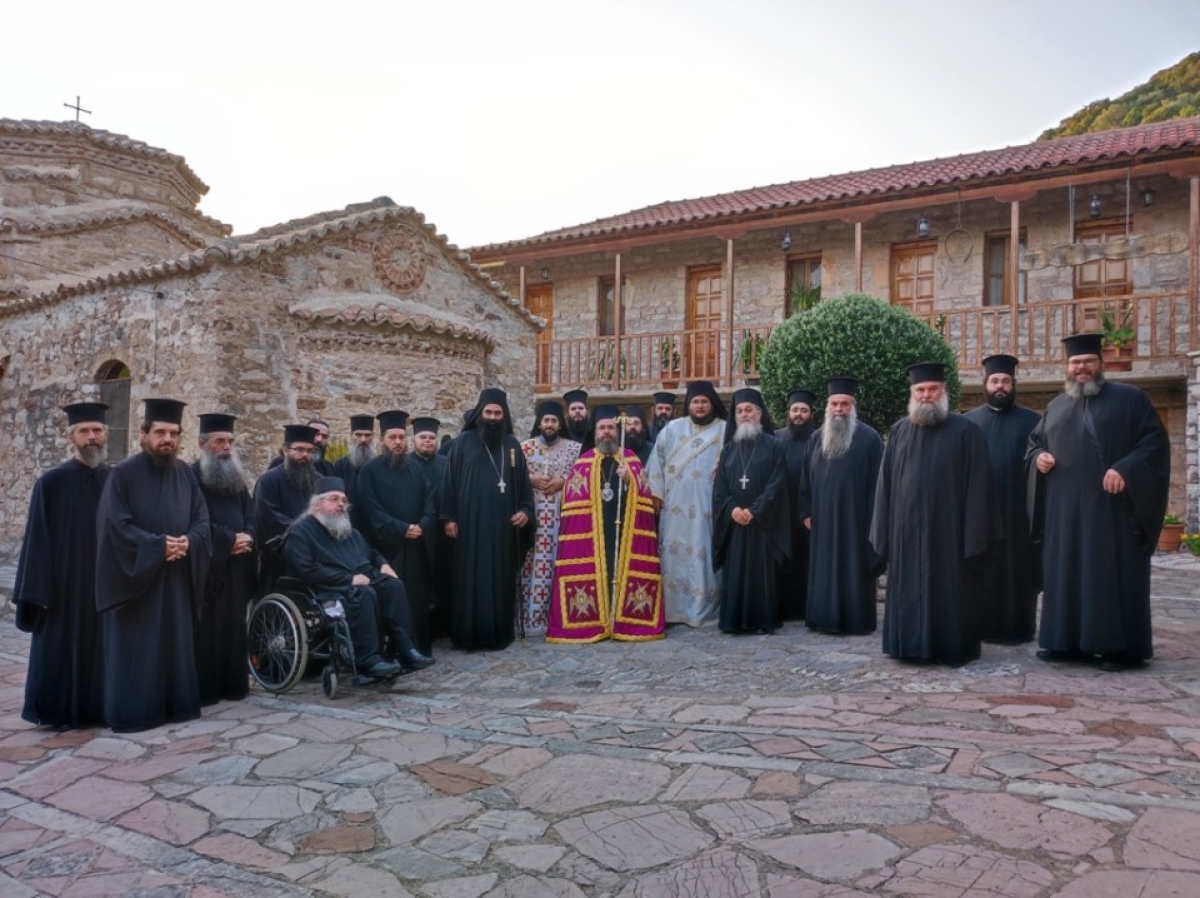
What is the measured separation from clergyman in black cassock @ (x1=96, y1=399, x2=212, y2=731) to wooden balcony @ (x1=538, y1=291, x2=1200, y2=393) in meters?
8.73

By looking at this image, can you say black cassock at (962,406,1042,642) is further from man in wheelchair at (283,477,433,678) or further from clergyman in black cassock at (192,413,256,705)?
Answer: clergyman in black cassock at (192,413,256,705)

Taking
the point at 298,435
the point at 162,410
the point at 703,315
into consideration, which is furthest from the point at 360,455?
the point at 703,315

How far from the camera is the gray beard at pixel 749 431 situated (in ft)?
23.5

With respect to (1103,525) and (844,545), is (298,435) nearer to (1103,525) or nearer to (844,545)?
(844,545)

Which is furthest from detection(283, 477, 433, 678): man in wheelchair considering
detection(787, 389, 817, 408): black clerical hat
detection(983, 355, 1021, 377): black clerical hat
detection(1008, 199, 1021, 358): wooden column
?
detection(1008, 199, 1021, 358): wooden column

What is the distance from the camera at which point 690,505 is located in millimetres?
7484

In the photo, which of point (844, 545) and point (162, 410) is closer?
point (162, 410)

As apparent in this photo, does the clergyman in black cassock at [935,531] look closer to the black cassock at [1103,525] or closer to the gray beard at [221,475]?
the black cassock at [1103,525]

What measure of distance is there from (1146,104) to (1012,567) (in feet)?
76.6

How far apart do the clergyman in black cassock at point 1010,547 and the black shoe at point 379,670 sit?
3.55 metres

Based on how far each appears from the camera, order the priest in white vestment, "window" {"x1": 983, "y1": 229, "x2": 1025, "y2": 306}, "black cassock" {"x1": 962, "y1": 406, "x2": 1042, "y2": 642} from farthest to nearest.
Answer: "window" {"x1": 983, "y1": 229, "x2": 1025, "y2": 306} → the priest in white vestment → "black cassock" {"x1": 962, "y1": 406, "x2": 1042, "y2": 642}

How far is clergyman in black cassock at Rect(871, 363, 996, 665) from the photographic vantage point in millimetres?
5594

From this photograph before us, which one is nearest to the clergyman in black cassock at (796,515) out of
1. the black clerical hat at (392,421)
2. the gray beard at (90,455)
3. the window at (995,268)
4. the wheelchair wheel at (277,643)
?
the black clerical hat at (392,421)

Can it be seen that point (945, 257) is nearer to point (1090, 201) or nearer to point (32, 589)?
point (1090, 201)
